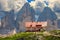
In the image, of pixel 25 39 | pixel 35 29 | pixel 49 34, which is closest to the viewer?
pixel 25 39

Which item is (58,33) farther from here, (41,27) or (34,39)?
(41,27)

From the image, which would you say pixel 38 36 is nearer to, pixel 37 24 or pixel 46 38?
pixel 46 38

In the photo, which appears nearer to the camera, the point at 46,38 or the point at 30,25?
the point at 46,38

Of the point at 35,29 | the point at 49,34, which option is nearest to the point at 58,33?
the point at 49,34

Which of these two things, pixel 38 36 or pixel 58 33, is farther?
pixel 58 33

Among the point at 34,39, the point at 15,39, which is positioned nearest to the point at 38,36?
the point at 34,39

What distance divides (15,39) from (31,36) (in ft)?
23.4

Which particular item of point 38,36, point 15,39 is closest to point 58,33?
point 38,36

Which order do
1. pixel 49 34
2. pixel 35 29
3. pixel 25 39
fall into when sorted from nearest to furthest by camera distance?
1. pixel 25 39
2. pixel 49 34
3. pixel 35 29

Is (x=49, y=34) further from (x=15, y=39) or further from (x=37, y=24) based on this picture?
(x=37, y=24)

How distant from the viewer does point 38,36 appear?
113 meters

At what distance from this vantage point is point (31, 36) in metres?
113

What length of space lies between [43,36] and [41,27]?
46.4 meters

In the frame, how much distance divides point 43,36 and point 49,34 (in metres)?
6.08
